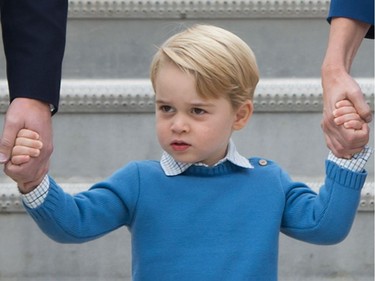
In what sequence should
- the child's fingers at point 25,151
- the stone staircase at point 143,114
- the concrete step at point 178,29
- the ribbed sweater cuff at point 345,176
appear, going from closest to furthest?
the child's fingers at point 25,151 → the ribbed sweater cuff at point 345,176 → the stone staircase at point 143,114 → the concrete step at point 178,29

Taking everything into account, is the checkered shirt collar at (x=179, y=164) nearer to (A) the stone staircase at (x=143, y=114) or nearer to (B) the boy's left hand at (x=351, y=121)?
(B) the boy's left hand at (x=351, y=121)

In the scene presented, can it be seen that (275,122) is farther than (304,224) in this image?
Yes

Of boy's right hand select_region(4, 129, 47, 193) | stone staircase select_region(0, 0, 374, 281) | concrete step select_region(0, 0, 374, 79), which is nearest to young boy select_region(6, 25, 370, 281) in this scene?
boy's right hand select_region(4, 129, 47, 193)

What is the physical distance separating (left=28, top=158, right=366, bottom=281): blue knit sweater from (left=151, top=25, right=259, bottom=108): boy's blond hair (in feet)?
0.51

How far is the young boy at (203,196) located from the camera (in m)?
2.24

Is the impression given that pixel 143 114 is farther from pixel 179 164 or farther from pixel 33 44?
pixel 33 44

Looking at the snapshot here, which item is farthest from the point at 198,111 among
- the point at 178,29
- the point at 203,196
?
the point at 178,29

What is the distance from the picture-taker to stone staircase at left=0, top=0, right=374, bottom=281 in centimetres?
328

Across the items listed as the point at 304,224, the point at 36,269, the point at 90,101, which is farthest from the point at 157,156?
the point at 304,224

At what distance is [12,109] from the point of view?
82.7 inches

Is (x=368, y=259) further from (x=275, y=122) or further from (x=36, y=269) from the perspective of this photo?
(x=36, y=269)

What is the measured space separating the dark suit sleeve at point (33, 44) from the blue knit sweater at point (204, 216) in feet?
0.64

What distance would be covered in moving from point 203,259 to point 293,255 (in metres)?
1.09

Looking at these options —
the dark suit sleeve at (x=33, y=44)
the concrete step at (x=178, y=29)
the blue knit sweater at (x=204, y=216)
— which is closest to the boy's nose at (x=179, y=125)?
the blue knit sweater at (x=204, y=216)
